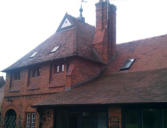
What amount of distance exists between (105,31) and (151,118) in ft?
33.4

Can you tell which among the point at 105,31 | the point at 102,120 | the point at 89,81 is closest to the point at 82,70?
the point at 89,81

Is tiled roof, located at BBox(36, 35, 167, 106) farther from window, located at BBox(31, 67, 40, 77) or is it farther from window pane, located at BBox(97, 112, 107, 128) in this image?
window, located at BBox(31, 67, 40, 77)

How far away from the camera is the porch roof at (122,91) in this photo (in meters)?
11.7

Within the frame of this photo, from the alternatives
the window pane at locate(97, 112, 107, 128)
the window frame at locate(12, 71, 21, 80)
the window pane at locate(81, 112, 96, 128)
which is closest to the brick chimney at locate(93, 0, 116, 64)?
the window pane at locate(81, 112, 96, 128)

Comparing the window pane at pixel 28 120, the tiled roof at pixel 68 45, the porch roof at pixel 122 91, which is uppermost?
the tiled roof at pixel 68 45

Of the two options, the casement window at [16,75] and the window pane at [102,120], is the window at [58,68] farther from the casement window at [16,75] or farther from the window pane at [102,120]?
the window pane at [102,120]

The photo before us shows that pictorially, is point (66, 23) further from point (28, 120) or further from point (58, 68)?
point (28, 120)

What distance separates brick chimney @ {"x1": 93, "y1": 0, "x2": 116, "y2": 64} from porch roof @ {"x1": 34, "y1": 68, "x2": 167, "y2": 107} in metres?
3.01

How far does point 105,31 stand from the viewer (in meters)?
20.3

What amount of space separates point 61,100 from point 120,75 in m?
4.59

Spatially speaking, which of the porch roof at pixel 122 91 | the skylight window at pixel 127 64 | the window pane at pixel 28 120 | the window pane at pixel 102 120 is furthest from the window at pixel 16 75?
the window pane at pixel 102 120

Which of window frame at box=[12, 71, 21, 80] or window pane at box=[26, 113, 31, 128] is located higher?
window frame at box=[12, 71, 21, 80]

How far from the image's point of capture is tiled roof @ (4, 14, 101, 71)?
60.6ft

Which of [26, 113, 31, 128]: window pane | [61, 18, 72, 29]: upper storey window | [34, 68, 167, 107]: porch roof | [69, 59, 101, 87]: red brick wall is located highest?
[61, 18, 72, 29]: upper storey window
